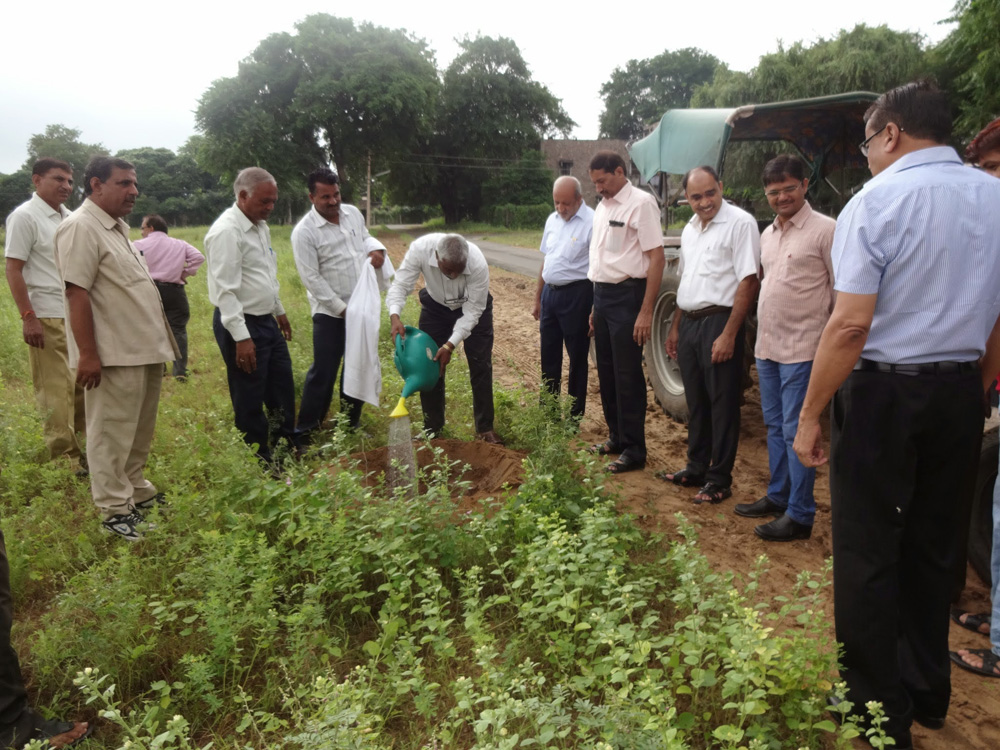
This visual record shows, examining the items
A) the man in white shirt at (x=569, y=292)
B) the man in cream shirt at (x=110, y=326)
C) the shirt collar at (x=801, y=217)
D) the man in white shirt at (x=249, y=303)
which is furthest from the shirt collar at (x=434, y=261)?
the shirt collar at (x=801, y=217)

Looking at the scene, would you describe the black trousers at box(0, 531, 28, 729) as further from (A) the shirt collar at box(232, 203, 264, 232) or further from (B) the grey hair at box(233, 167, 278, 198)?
(B) the grey hair at box(233, 167, 278, 198)

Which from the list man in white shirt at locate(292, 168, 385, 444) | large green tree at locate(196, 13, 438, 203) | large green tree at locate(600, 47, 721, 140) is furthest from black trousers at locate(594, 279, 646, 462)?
large green tree at locate(600, 47, 721, 140)

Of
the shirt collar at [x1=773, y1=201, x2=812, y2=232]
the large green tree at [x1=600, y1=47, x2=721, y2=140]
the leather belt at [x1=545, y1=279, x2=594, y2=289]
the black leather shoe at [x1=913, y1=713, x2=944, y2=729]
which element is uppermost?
the large green tree at [x1=600, y1=47, x2=721, y2=140]

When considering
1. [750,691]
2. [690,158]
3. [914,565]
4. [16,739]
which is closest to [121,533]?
[16,739]

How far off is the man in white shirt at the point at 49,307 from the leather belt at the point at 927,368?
14.7 ft

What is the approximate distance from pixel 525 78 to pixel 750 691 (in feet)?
159

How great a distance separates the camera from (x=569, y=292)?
4.86 metres

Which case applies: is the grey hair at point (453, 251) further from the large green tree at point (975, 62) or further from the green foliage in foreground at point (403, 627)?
the large green tree at point (975, 62)

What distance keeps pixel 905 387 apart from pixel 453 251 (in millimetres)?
2789

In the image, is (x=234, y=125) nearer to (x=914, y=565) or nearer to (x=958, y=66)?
(x=958, y=66)

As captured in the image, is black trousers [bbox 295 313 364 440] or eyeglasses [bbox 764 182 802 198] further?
black trousers [bbox 295 313 364 440]

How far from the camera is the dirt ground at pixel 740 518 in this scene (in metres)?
2.33

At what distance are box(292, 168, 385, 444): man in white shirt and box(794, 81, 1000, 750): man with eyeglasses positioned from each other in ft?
10.9

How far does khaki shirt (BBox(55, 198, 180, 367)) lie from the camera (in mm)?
3330
